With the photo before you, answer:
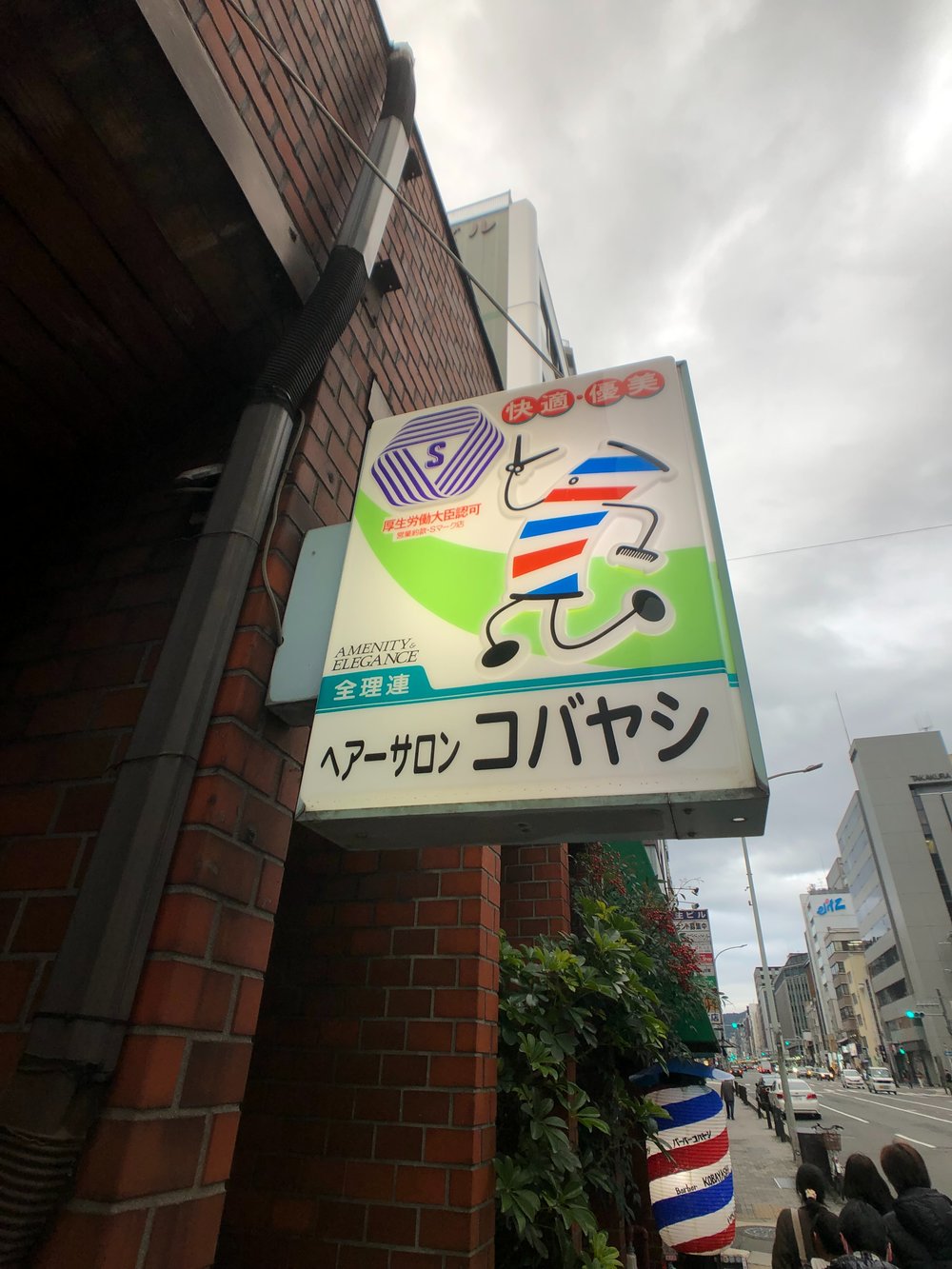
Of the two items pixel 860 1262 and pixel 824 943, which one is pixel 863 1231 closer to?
pixel 860 1262

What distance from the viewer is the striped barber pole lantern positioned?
416 centimetres

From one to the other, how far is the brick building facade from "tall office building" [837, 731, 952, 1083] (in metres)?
66.2

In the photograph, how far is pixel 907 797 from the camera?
64000 mm

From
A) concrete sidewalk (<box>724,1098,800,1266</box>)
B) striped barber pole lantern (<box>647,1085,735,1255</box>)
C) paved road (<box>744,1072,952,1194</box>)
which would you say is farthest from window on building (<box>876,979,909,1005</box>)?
striped barber pole lantern (<box>647,1085,735,1255</box>)

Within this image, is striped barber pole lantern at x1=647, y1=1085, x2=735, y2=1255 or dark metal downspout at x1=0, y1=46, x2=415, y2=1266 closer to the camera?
dark metal downspout at x1=0, y1=46, x2=415, y2=1266

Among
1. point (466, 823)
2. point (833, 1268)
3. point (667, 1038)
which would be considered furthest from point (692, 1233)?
point (466, 823)

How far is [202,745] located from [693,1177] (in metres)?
4.64

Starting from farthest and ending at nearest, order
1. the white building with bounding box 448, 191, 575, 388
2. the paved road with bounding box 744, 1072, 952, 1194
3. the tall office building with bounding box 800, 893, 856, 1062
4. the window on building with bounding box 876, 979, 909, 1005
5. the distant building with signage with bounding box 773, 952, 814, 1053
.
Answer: the distant building with signage with bounding box 773, 952, 814, 1053, the tall office building with bounding box 800, 893, 856, 1062, the window on building with bounding box 876, 979, 909, 1005, the paved road with bounding box 744, 1072, 952, 1194, the white building with bounding box 448, 191, 575, 388

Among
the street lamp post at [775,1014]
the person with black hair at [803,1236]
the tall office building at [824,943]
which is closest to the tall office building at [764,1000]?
the street lamp post at [775,1014]

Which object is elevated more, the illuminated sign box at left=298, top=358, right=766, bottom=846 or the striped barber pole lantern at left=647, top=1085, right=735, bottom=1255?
the illuminated sign box at left=298, top=358, right=766, bottom=846

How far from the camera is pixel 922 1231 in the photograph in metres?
3.35

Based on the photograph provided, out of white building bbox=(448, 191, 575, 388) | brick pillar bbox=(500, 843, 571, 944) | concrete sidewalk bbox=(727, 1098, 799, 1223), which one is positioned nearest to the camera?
brick pillar bbox=(500, 843, 571, 944)

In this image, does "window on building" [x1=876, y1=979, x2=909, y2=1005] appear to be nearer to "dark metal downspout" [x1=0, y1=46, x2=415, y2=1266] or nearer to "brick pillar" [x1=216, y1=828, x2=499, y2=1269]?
"brick pillar" [x1=216, y1=828, x2=499, y2=1269]

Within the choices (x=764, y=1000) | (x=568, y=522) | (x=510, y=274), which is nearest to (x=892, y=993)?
(x=764, y=1000)
